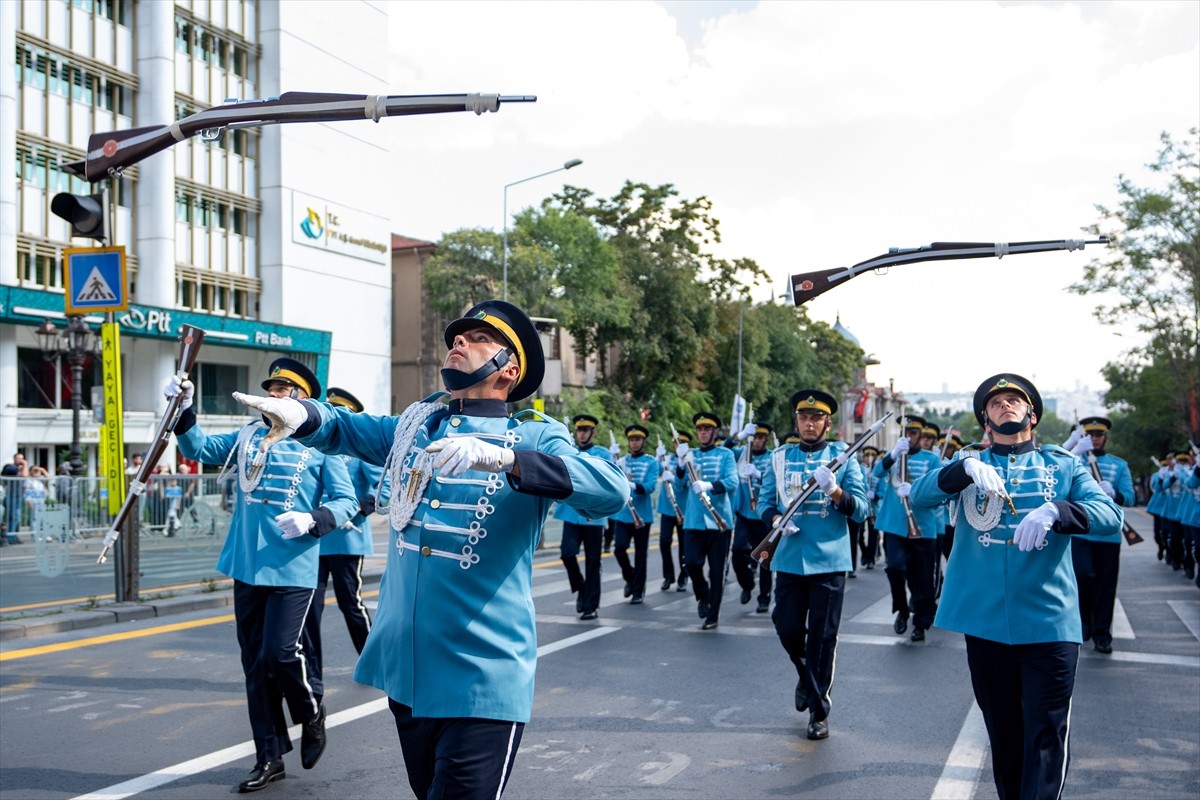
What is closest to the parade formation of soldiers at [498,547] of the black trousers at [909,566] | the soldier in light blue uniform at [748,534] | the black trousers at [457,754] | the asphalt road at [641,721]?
the black trousers at [457,754]

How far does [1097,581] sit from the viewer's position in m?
11.0

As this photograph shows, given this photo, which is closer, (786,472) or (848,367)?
(786,472)

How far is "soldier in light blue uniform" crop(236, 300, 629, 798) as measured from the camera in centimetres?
354

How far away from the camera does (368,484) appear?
9312 mm

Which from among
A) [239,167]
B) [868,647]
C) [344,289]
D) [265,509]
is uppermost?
[239,167]

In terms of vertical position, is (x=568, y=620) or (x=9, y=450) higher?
(x=9, y=450)

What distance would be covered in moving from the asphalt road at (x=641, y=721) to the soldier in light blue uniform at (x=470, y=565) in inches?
99.3

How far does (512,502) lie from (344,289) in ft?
125

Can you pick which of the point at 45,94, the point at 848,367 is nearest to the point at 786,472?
the point at 45,94

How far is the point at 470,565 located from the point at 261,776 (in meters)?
3.10

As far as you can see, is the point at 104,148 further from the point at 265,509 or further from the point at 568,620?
the point at 568,620

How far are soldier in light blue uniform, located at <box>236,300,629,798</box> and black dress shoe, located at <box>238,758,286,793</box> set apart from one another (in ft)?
8.68

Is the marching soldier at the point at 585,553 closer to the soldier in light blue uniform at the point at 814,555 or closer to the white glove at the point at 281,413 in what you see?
the soldier in light blue uniform at the point at 814,555

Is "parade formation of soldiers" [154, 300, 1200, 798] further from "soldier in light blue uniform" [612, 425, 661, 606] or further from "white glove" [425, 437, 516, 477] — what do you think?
"soldier in light blue uniform" [612, 425, 661, 606]
